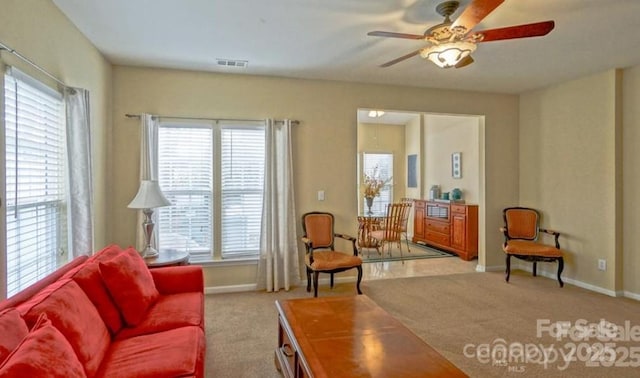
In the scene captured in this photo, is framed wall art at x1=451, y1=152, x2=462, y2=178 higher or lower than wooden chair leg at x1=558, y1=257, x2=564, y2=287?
higher

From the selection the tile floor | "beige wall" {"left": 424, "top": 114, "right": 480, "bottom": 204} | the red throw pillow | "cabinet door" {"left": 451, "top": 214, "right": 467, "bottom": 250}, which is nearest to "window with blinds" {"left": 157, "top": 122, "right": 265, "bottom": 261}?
the red throw pillow

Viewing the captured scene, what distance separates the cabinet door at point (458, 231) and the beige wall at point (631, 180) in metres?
2.23

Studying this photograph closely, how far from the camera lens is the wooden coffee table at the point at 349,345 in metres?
1.72

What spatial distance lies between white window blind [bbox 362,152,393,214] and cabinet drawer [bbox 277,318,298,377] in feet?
21.0

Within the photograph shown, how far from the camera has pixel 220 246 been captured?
4383 mm

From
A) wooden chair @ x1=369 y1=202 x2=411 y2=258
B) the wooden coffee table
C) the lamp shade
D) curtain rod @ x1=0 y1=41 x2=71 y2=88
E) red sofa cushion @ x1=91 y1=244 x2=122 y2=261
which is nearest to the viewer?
the wooden coffee table

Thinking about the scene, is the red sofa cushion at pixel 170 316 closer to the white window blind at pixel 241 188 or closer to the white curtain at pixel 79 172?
the white curtain at pixel 79 172

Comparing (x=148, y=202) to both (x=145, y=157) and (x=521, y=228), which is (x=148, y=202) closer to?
(x=145, y=157)

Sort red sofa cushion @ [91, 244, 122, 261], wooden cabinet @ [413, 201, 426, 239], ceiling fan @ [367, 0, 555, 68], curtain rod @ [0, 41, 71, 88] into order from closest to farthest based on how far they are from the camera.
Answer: curtain rod @ [0, 41, 71, 88] < ceiling fan @ [367, 0, 555, 68] < red sofa cushion @ [91, 244, 122, 261] < wooden cabinet @ [413, 201, 426, 239]

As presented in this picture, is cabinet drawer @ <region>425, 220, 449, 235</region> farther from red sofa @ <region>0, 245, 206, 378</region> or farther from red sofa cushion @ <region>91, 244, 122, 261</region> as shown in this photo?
red sofa cushion @ <region>91, 244, 122, 261</region>

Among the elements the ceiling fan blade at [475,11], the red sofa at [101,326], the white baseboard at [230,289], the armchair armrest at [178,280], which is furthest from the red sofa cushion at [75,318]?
the ceiling fan blade at [475,11]

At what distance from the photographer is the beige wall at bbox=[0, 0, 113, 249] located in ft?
7.12

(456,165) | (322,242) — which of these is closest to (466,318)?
(322,242)

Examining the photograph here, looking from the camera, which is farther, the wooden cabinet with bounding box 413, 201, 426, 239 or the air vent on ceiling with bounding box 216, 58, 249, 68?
the wooden cabinet with bounding box 413, 201, 426, 239
